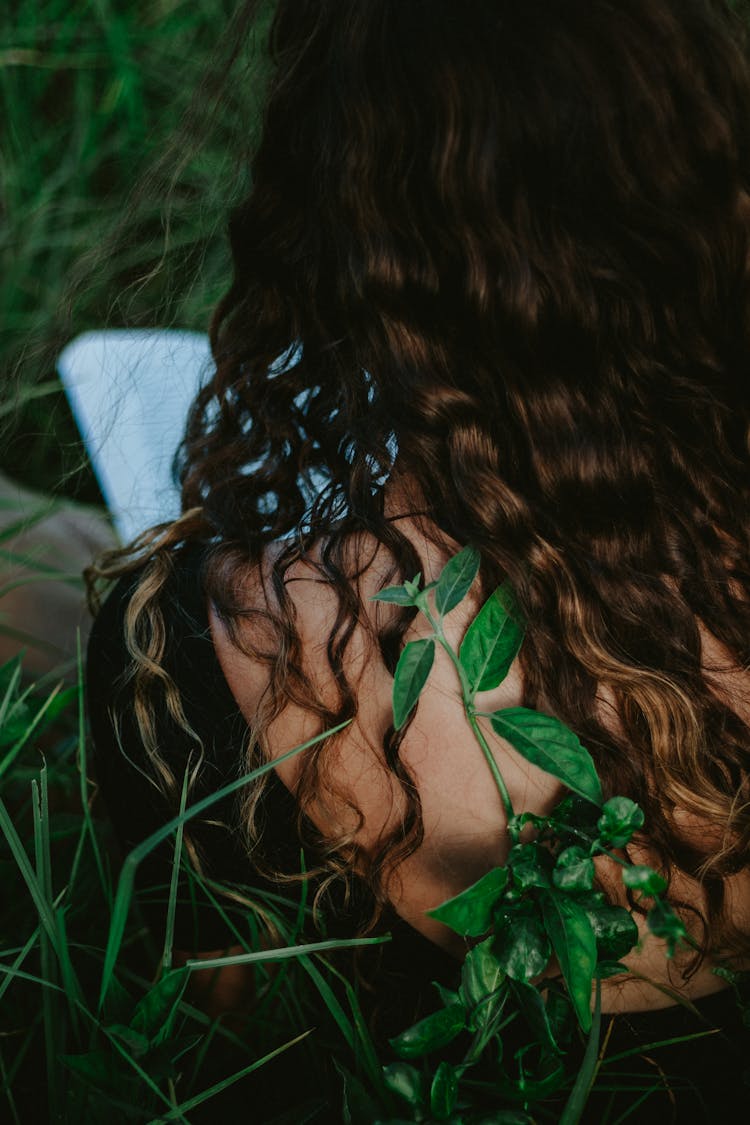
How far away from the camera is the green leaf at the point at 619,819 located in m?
0.57

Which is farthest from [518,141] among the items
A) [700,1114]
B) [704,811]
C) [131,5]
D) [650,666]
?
[131,5]

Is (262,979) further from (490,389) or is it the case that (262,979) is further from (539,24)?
(539,24)

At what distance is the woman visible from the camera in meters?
0.69

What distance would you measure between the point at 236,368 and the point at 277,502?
157 mm

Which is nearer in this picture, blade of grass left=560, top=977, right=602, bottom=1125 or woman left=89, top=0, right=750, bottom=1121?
blade of grass left=560, top=977, right=602, bottom=1125

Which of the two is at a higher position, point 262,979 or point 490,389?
point 490,389

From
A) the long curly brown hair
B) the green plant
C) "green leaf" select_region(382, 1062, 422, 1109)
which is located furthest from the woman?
"green leaf" select_region(382, 1062, 422, 1109)

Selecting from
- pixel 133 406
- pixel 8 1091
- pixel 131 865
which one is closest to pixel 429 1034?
pixel 131 865

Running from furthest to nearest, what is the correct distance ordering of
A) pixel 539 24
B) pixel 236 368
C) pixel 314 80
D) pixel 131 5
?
pixel 131 5
pixel 236 368
pixel 314 80
pixel 539 24

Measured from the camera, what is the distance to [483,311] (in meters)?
0.73

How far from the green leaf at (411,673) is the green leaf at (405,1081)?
234mm

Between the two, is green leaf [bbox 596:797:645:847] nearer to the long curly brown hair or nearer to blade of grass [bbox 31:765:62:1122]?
the long curly brown hair

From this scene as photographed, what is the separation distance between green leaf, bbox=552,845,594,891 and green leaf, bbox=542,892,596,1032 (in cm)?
1

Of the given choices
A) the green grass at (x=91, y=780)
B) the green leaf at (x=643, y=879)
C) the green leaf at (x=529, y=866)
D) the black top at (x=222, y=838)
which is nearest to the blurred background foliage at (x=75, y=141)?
the green grass at (x=91, y=780)
